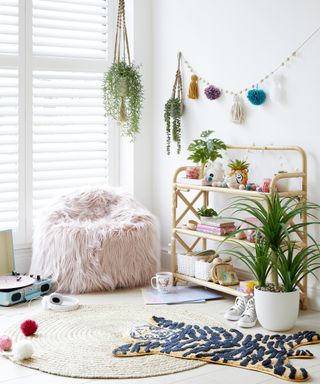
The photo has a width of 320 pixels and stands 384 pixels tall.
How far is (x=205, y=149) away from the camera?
4.08 metres

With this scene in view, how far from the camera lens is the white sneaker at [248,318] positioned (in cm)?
335

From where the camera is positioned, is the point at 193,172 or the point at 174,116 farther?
the point at 174,116

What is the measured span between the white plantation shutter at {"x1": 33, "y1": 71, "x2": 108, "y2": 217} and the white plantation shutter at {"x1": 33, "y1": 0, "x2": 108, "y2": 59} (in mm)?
168

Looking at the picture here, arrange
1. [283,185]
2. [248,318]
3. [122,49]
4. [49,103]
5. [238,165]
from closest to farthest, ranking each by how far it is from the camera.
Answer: [248,318] < [283,185] < [238,165] < [49,103] < [122,49]

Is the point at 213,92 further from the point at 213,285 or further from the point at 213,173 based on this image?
the point at 213,285

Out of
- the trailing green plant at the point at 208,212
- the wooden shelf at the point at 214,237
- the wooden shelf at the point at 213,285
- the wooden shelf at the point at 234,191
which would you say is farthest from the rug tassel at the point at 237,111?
the wooden shelf at the point at 213,285

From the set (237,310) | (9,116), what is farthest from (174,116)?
(237,310)

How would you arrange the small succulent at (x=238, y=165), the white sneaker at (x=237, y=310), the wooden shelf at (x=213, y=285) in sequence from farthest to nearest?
the small succulent at (x=238, y=165), the wooden shelf at (x=213, y=285), the white sneaker at (x=237, y=310)

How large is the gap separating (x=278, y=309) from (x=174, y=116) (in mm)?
1748

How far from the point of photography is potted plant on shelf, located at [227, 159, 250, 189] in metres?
3.83

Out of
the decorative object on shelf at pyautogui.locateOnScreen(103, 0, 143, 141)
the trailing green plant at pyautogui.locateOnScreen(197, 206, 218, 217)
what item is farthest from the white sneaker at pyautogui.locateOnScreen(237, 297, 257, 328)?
the decorative object on shelf at pyautogui.locateOnScreen(103, 0, 143, 141)

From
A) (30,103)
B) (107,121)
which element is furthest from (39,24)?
(107,121)

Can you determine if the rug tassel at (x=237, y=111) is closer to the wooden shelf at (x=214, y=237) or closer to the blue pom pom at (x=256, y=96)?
the blue pom pom at (x=256, y=96)

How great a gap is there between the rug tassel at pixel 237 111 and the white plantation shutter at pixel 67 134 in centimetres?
119
